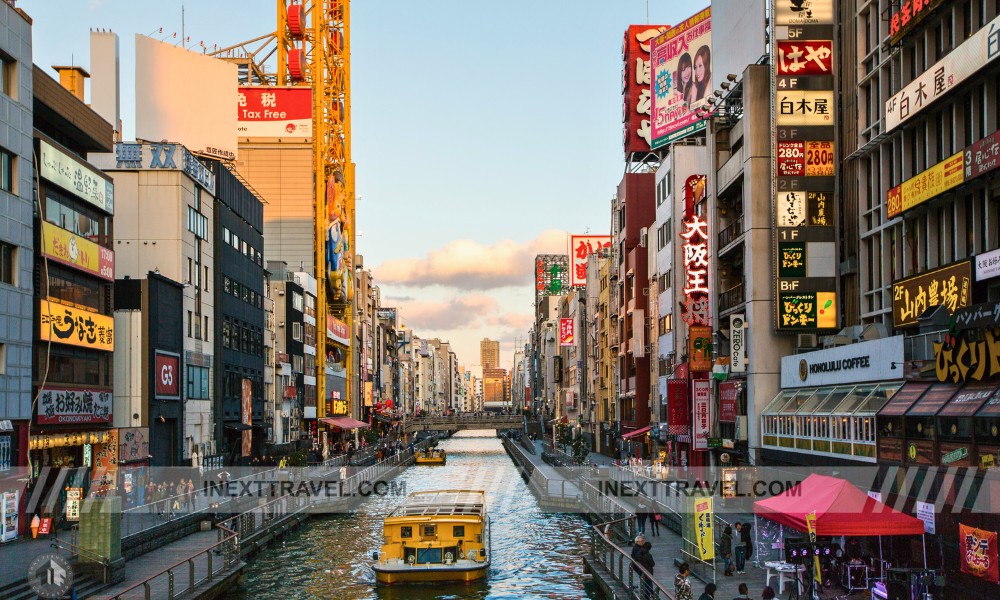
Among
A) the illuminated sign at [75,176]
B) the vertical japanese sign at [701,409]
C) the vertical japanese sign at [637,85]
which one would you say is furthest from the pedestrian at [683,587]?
the vertical japanese sign at [637,85]

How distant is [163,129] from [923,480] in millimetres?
59637

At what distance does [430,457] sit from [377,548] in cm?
7254

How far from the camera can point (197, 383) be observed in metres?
66.1

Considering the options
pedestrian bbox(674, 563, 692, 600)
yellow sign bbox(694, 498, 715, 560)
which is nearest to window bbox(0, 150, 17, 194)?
yellow sign bbox(694, 498, 715, 560)

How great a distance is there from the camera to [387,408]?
197 metres

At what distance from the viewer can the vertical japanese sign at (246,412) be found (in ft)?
247

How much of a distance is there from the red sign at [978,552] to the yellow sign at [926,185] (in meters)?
11.6

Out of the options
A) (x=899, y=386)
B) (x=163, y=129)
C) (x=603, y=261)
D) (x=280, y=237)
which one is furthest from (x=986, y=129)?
(x=280, y=237)

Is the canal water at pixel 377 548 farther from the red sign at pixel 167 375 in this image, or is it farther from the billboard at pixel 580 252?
the billboard at pixel 580 252

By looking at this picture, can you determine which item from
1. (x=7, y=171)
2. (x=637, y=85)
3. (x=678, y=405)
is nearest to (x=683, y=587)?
(x=7, y=171)

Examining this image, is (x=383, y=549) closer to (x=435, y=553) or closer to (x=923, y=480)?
(x=435, y=553)

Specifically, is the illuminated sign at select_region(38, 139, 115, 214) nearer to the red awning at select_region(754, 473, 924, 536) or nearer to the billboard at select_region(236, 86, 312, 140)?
the red awning at select_region(754, 473, 924, 536)

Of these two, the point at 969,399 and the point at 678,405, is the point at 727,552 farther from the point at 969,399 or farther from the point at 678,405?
the point at 678,405

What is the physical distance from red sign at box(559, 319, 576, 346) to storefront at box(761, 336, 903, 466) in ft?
335
